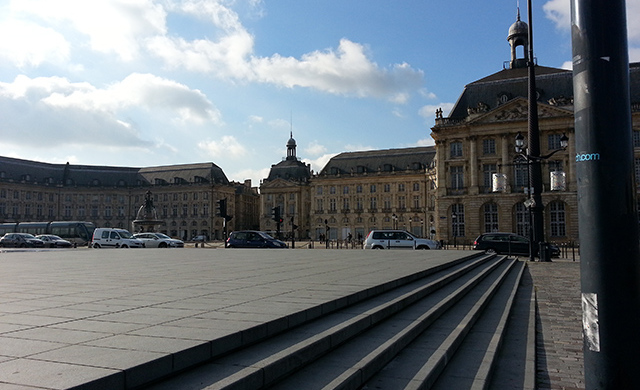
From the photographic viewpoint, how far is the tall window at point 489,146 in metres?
55.0

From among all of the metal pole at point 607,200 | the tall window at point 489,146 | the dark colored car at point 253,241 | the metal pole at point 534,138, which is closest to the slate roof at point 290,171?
the tall window at point 489,146

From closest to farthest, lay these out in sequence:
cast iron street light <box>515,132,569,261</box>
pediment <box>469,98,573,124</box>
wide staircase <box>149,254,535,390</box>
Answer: wide staircase <box>149,254,535,390</box> → cast iron street light <box>515,132,569,261</box> → pediment <box>469,98,573,124</box>

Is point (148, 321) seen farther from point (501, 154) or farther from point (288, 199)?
point (288, 199)

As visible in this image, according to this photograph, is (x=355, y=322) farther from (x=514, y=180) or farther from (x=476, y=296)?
(x=514, y=180)

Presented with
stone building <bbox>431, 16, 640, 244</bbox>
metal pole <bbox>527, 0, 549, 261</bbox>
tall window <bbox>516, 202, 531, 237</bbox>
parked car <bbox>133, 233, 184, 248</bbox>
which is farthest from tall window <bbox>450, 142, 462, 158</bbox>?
metal pole <bbox>527, 0, 549, 261</bbox>

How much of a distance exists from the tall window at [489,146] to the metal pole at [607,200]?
53.9 m

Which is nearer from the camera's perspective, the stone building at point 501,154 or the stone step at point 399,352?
the stone step at point 399,352

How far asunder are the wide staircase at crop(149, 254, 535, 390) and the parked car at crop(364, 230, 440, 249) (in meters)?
22.0

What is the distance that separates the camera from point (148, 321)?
516 cm

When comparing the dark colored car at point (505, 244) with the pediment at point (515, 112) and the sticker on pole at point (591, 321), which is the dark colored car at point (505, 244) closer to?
the pediment at point (515, 112)

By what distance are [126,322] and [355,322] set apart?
8.11 feet

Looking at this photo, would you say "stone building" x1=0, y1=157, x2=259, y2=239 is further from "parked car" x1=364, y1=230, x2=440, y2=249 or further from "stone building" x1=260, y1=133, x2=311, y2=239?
"parked car" x1=364, y1=230, x2=440, y2=249

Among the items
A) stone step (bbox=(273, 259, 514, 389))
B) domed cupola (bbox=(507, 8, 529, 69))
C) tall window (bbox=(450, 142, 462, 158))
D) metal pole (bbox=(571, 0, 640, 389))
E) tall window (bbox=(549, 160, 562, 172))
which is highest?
domed cupola (bbox=(507, 8, 529, 69))

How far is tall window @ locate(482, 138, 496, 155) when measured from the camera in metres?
55.0
